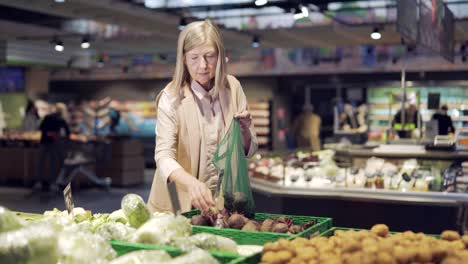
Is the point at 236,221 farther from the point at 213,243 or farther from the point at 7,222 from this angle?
the point at 7,222

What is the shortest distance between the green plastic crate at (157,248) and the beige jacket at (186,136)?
2.62 ft

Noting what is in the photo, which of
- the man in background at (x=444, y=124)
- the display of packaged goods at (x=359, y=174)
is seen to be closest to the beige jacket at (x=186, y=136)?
the display of packaged goods at (x=359, y=174)

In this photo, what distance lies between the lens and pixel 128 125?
18.9 meters

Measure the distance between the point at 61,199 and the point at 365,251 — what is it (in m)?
10.2

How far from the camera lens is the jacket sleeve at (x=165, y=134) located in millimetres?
2953

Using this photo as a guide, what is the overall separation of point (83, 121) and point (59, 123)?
286 inches

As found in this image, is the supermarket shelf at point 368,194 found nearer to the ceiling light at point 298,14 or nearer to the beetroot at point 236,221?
→ the ceiling light at point 298,14

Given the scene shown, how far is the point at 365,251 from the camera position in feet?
6.38

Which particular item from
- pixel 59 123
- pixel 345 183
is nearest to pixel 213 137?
pixel 345 183

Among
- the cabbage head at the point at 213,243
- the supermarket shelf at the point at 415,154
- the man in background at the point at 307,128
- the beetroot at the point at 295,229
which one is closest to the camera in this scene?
the cabbage head at the point at 213,243

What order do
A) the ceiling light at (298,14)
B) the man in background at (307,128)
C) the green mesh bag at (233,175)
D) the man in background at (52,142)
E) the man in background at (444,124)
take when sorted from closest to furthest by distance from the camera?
the green mesh bag at (233,175) → the ceiling light at (298,14) → the man in background at (444,124) → the man in background at (52,142) → the man in background at (307,128)

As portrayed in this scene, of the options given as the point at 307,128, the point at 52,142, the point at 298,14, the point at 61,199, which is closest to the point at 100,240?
the point at 298,14

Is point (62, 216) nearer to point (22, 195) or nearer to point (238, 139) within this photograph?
point (238, 139)

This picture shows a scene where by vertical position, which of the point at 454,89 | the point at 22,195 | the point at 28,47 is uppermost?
the point at 28,47
